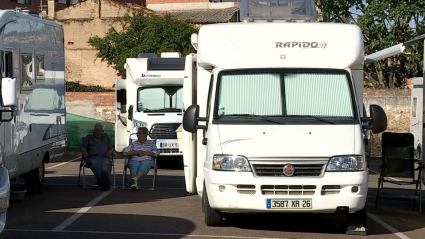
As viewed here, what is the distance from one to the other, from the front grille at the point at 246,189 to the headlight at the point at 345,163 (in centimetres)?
98

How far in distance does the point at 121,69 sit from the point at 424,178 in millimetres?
39989

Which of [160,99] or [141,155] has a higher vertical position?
[160,99]

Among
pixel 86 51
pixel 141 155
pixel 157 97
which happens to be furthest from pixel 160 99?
pixel 86 51

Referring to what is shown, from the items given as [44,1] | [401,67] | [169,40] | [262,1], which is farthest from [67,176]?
[44,1]

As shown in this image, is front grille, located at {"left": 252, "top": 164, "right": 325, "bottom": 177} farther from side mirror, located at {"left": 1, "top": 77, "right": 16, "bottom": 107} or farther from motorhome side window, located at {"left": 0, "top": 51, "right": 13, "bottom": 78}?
motorhome side window, located at {"left": 0, "top": 51, "right": 13, "bottom": 78}

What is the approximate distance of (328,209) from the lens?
11125 millimetres

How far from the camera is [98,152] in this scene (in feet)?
57.4

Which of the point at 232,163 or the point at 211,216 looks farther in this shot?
the point at 211,216

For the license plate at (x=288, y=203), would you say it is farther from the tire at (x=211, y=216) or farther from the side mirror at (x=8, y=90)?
the side mirror at (x=8, y=90)

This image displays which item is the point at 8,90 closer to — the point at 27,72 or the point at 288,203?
the point at 288,203

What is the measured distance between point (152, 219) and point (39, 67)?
4233 millimetres

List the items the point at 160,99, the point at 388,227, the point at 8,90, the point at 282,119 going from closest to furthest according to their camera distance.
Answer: the point at 8,90
the point at 282,119
the point at 388,227
the point at 160,99

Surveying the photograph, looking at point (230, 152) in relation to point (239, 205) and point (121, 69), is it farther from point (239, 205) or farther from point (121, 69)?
point (121, 69)

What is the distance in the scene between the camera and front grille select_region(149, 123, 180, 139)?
2325 cm
